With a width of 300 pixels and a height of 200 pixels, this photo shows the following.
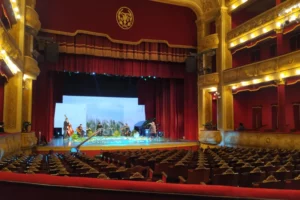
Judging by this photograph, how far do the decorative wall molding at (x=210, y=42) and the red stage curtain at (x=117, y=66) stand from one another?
179 cm

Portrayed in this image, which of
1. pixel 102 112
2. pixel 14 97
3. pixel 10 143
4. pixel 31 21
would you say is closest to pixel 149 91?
pixel 102 112

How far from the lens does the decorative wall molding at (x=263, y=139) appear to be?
34.1 ft

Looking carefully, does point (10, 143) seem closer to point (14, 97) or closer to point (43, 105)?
point (14, 97)

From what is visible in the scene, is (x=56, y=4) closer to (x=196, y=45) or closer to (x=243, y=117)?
(x=196, y=45)

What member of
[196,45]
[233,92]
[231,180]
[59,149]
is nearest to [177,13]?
[196,45]

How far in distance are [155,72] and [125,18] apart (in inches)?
132

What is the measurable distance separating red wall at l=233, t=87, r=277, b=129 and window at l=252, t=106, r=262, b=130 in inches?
6.6

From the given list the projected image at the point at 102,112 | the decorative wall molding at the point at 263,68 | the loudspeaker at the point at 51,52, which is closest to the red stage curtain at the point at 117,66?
the loudspeaker at the point at 51,52

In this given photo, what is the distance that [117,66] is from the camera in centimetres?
1555

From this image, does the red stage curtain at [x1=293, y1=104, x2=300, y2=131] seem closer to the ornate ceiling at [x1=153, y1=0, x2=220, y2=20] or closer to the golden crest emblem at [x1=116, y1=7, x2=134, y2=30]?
the ornate ceiling at [x1=153, y1=0, x2=220, y2=20]

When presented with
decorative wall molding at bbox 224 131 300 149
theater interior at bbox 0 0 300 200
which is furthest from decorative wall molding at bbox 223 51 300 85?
decorative wall molding at bbox 224 131 300 149

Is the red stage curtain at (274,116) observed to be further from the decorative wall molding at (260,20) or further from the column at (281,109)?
the decorative wall molding at (260,20)

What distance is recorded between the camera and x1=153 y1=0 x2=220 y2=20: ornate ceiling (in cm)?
1570

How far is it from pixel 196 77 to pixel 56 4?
8.47m
